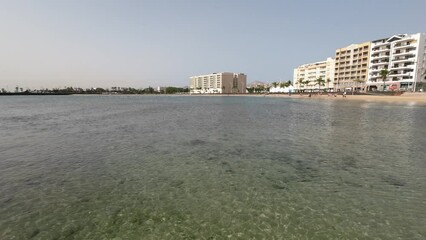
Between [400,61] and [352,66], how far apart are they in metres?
32.9

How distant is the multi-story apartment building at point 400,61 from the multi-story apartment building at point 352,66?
6.04m

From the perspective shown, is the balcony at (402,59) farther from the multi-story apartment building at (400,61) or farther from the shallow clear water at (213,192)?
the shallow clear water at (213,192)

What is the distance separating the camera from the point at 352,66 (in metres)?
142

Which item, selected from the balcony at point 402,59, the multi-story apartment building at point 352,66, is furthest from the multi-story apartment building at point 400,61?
the multi-story apartment building at point 352,66

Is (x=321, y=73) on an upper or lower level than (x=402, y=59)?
lower

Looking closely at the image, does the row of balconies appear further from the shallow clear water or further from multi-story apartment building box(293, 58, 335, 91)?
the shallow clear water

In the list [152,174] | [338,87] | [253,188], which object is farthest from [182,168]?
[338,87]

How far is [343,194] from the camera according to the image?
9.10 m

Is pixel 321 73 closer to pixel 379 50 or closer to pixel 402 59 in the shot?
pixel 379 50

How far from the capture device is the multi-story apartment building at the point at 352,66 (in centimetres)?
13312

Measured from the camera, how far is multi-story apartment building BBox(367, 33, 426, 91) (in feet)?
342

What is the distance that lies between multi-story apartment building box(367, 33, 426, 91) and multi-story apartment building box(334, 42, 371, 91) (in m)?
6.04

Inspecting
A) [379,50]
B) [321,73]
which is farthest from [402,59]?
[321,73]

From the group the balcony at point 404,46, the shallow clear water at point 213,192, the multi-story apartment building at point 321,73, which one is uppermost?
the balcony at point 404,46
